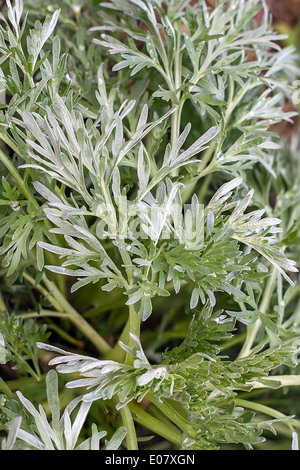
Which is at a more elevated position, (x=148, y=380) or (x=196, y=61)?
(x=196, y=61)

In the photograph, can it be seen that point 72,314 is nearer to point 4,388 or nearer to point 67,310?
point 67,310

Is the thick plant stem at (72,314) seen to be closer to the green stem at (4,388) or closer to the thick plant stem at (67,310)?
the thick plant stem at (67,310)

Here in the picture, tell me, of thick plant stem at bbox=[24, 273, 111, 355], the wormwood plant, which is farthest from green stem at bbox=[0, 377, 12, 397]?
thick plant stem at bbox=[24, 273, 111, 355]

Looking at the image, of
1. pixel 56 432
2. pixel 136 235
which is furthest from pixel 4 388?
pixel 136 235

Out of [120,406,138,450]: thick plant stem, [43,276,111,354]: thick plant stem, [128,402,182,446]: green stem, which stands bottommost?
[128,402,182,446]: green stem

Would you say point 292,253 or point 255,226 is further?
point 292,253

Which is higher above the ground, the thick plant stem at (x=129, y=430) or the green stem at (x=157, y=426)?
the thick plant stem at (x=129, y=430)

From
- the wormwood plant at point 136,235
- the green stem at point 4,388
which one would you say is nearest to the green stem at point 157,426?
the wormwood plant at point 136,235

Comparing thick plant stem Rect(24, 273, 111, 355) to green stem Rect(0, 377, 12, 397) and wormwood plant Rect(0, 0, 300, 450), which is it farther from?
green stem Rect(0, 377, 12, 397)

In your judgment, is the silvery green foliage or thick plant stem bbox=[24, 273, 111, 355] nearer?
the silvery green foliage

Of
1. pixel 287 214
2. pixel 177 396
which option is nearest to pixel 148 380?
pixel 177 396
